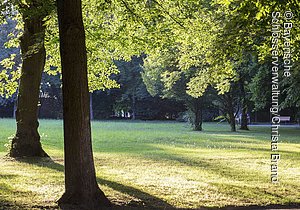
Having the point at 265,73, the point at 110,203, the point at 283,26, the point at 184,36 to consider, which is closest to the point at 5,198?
the point at 110,203

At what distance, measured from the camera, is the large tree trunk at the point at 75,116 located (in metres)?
7.59

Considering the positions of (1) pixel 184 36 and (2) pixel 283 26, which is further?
(1) pixel 184 36

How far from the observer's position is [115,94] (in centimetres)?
6750

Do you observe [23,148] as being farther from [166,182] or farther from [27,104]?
[166,182]

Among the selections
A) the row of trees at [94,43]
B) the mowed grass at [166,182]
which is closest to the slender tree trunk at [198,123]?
the row of trees at [94,43]

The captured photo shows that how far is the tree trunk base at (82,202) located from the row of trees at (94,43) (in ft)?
0.06

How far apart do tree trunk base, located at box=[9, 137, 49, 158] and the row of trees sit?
0.03 m

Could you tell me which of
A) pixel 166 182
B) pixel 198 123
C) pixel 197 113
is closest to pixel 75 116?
pixel 166 182

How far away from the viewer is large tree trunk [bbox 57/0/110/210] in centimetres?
759

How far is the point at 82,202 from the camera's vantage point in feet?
24.7

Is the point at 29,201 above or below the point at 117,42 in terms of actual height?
below

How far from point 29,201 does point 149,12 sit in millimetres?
9150

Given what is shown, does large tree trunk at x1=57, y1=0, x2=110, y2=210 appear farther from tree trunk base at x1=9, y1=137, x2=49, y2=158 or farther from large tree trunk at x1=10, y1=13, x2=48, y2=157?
tree trunk base at x1=9, y1=137, x2=49, y2=158

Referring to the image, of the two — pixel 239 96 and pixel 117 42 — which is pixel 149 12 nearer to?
pixel 117 42
